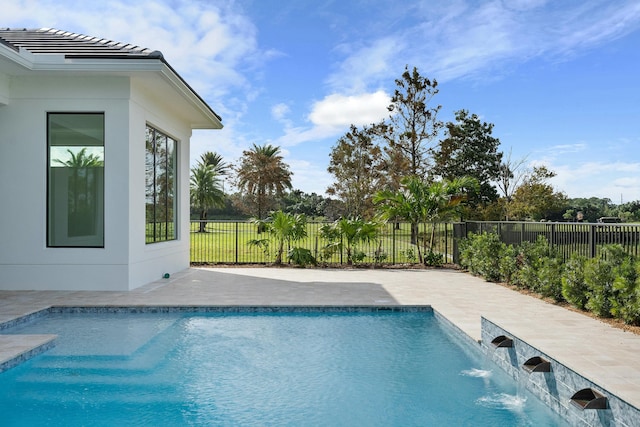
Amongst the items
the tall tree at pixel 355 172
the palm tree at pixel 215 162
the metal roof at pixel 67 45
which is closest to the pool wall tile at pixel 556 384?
the metal roof at pixel 67 45

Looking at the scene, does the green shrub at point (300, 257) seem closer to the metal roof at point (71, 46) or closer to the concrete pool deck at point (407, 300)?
the concrete pool deck at point (407, 300)

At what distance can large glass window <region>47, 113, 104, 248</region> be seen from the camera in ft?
27.0

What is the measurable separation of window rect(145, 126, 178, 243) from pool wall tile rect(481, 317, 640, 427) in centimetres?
677

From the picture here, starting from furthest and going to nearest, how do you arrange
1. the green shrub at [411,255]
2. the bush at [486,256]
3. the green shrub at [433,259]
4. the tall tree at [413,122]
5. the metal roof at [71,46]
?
the tall tree at [413,122]
the green shrub at [411,255]
the green shrub at [433,259]
the bush at [486,256]
the metal roof at [71,46]

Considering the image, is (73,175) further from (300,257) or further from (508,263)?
(508,263)

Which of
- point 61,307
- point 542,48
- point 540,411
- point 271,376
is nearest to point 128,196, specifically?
point 61,307

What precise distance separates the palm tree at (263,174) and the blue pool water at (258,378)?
105ft

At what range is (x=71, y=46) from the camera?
846cm

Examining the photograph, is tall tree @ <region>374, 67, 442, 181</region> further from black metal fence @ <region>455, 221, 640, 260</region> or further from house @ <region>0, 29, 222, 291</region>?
house @ <region>0, 29, 222, 291</region>

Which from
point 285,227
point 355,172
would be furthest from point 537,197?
point 285,227

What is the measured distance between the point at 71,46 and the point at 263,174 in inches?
1179

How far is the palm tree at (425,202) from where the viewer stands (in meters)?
12.3

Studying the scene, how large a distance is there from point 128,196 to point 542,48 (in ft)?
44.4

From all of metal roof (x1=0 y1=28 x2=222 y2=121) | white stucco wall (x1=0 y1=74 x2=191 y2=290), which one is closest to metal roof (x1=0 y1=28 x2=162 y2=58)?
metal roof (x1=0 y1=28 x2=222 y2=121)
